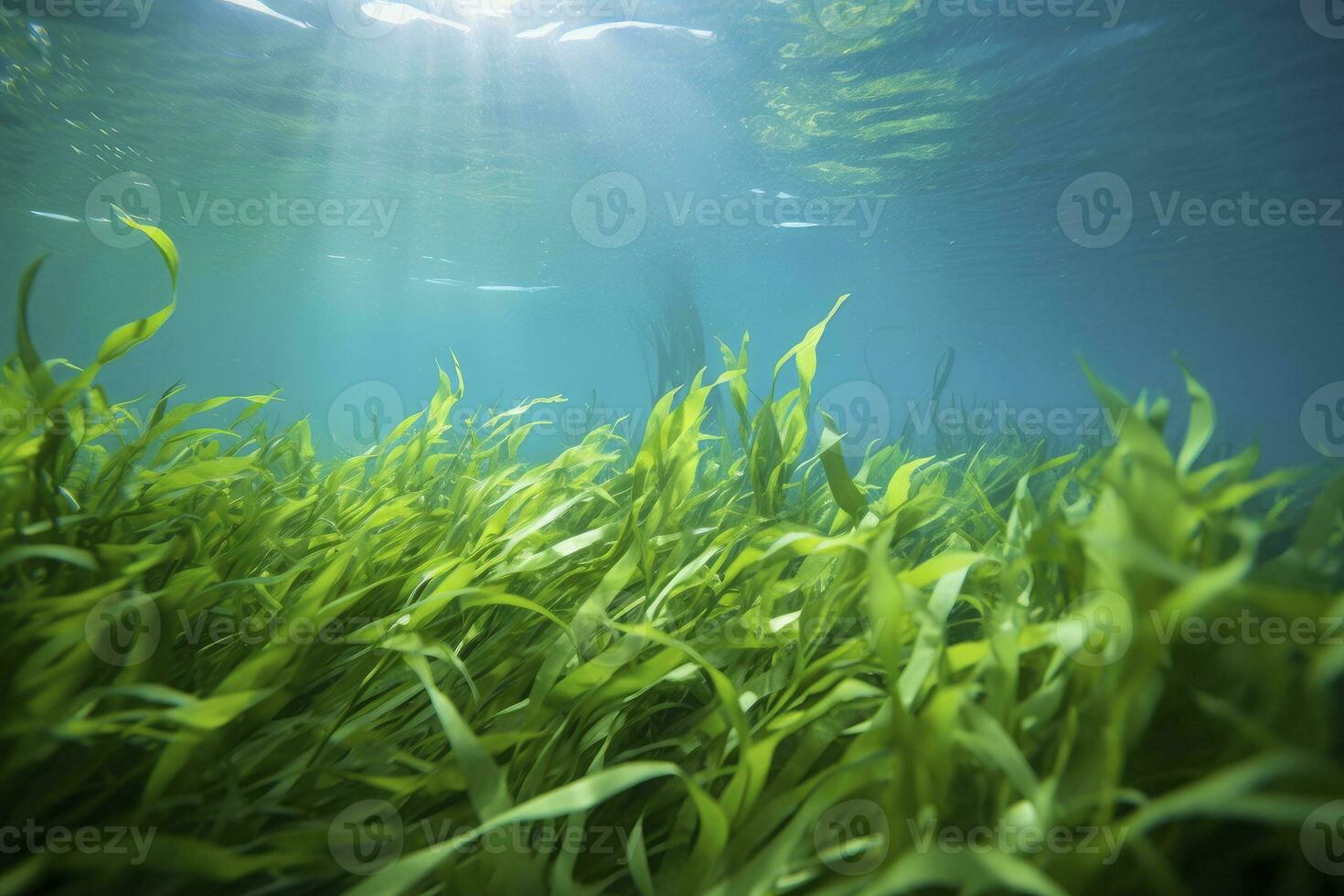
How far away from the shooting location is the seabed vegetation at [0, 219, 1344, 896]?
870 millimetres

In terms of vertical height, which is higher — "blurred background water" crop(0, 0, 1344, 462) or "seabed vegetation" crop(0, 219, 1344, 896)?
"blurred background water" crop(0, 0, 1344, 462)

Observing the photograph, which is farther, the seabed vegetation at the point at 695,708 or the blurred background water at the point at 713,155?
the blurred background water at the point at 713,155

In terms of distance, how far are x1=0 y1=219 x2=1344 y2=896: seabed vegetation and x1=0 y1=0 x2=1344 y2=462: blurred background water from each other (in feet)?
13.7

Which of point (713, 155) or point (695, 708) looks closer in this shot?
point (695, 708)

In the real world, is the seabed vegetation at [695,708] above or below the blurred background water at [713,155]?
below

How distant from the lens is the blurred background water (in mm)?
10578

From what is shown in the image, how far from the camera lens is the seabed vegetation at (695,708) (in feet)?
2.85

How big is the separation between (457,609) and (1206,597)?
1.82 m

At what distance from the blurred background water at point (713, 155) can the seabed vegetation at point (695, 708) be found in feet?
13.7

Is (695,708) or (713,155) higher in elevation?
(713,155)

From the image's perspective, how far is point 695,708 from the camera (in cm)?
155

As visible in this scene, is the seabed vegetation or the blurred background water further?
the blurred background water

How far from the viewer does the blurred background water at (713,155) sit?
10578 mm

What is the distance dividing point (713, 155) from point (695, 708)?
17132 millimetres
